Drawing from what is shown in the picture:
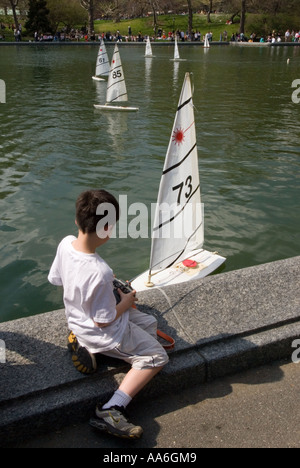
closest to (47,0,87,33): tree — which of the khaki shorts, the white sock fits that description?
the khaki shorts

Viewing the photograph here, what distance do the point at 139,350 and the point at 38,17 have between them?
242 ft

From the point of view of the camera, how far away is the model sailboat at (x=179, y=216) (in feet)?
16.5

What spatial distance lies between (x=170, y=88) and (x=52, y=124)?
36.9 feet

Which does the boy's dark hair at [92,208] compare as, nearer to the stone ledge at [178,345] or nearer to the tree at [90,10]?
the stone ledge at [178,345]

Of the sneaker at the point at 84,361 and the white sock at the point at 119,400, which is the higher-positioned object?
the sneaker at the point at 84,361

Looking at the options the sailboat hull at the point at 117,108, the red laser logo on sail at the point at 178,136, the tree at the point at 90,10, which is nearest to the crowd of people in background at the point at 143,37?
the tree at the point at 90,10

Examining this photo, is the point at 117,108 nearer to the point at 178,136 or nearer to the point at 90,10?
the point at 178,136

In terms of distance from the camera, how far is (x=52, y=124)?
698 inches

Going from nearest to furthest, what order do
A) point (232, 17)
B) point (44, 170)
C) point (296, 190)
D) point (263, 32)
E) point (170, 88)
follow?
point (296, 190) → point (44, 170) → point (170, 88) → point (263, 32) → point (232, 17)

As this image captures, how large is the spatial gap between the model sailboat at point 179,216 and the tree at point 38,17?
71.1m

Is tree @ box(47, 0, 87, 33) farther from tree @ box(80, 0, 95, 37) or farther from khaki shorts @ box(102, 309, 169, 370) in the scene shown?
khaki shorts @ box(102, 309, 169, 370)

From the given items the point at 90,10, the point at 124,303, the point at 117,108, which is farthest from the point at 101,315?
the point at 90,10

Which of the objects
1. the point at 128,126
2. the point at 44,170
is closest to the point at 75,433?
the point at 44,170

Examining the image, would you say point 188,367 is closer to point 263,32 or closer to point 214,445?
point 214,445
